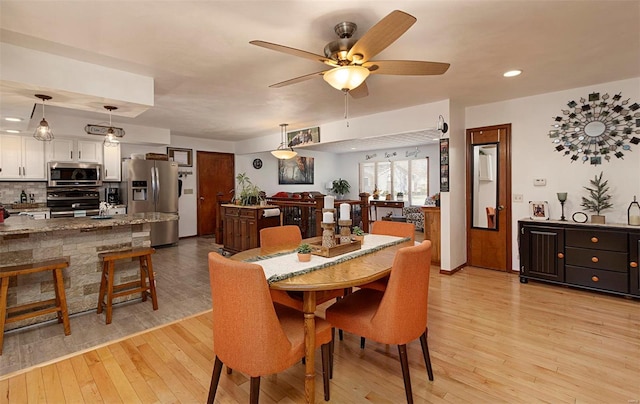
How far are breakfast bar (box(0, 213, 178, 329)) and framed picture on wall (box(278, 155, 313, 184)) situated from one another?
19.4ft

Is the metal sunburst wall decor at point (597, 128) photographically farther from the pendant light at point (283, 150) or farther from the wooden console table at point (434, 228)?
the pendant light at point (283, 150)

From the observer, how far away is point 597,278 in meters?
3.54

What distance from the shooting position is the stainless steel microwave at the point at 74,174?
5.20 m

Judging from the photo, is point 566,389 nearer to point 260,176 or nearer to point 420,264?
point 420,264

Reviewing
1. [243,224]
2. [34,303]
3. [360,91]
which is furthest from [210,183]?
[360,91]

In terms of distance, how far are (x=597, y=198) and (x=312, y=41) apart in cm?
383

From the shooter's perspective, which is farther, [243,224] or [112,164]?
[112,164]

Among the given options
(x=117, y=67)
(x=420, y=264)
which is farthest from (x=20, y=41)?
(x=420, y=264)

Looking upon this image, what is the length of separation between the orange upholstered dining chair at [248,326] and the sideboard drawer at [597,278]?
365cm

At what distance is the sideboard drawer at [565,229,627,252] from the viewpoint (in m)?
3.40

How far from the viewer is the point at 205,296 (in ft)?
12.0

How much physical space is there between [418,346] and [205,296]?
2402 mm

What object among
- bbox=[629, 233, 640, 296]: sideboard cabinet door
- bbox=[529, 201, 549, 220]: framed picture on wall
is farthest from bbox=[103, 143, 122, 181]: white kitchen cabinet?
bbox=[629, 233, 640, 296]: sideboard cabinet door

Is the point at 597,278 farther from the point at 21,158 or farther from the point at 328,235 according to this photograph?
the point at 21,158
